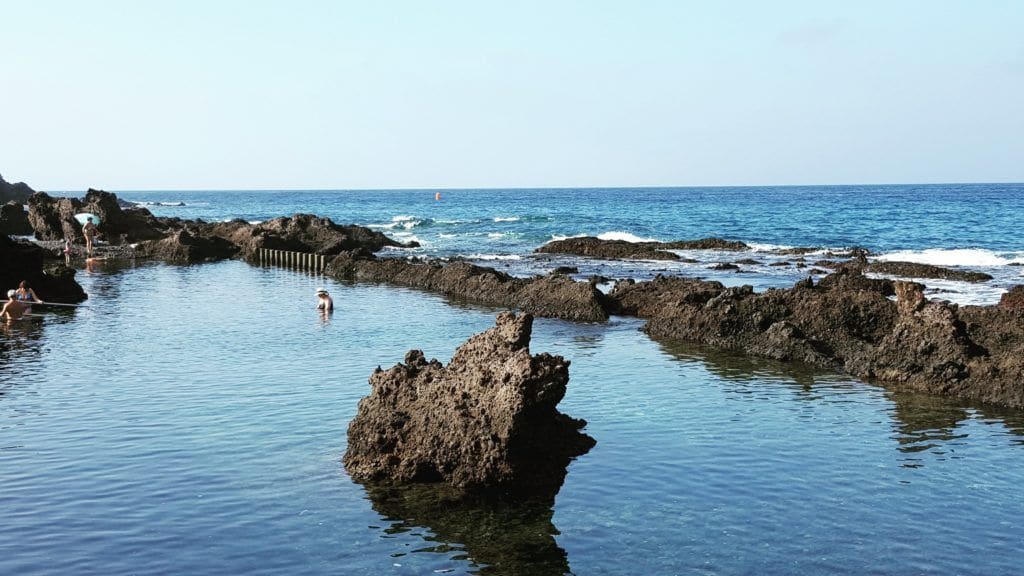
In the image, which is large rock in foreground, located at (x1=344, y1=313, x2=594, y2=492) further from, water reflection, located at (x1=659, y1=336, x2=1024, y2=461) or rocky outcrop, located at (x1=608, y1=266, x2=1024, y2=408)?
rocky outcrop, located at (x1=608, y1=266, x2=1024, y2=408)

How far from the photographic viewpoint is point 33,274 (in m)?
41.9

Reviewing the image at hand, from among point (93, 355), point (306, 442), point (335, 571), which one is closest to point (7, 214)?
point (93, 355)

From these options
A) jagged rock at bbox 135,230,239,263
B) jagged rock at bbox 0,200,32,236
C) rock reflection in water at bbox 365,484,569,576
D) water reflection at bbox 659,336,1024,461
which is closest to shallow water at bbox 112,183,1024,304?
jagged rock at bbox 135,230,239,263

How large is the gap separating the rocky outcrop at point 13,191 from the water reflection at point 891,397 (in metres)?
123

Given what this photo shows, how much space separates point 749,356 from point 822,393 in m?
5.18

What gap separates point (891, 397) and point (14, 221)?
287 ft

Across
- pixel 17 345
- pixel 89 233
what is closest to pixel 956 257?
pixel 17 345

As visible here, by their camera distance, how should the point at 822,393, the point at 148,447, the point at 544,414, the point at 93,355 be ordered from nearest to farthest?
1. the point at 544,414
2. the point at 148,447
3. the point at 822,393
4. the point at 93,355

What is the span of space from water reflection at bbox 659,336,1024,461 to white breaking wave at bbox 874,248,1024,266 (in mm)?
37163

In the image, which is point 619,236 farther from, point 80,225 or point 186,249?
point 80,225

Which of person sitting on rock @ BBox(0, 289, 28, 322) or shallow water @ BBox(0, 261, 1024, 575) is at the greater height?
person sitting on rock @ BBox(0, 289, 28, 322)

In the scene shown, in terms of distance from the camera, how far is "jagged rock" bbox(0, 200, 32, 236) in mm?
90750

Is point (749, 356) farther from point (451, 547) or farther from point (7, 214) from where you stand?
point (7, 214)

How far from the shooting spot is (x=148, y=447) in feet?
63.0
